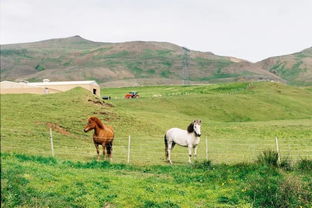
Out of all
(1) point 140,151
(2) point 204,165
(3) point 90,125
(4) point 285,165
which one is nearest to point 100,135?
(3) point 90,125

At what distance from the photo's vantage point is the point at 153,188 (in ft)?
45.1

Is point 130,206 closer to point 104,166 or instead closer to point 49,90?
point 104,166

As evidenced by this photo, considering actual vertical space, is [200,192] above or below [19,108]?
below

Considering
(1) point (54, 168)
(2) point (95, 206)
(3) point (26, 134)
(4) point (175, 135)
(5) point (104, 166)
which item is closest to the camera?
(2) point (95, 206)

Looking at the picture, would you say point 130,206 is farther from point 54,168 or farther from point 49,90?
point 49,90

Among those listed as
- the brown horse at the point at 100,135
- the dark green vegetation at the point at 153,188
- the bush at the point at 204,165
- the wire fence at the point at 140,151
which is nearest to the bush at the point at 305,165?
the dark green vegetation at the point at 153,188

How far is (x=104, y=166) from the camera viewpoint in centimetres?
1822

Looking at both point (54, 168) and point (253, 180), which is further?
point (54, 168)

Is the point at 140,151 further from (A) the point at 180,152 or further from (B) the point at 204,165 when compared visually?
(B) the point at 204,165

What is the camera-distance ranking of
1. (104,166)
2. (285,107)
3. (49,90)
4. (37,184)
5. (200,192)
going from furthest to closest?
(285,107) → (49,90) → (104,166) → (200,192) → (37,184)

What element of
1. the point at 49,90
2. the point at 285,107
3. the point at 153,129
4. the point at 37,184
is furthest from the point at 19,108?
the point at 285,107

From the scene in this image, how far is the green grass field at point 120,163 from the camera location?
1259cm

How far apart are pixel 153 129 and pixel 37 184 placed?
25.9 m

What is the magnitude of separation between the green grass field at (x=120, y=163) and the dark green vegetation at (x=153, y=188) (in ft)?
0.11
